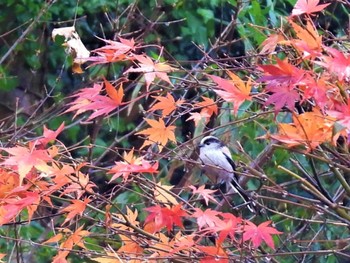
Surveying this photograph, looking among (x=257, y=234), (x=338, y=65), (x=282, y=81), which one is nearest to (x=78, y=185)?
(x=257, y=234)

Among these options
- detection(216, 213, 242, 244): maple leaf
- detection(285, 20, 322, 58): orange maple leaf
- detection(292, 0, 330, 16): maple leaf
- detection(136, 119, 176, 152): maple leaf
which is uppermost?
detection(285, 20, 322, 58): orange maple leaf

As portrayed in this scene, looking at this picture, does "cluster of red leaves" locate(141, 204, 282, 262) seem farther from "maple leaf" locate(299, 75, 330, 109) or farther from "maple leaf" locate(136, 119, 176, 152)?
"maple leaf" locate(299, 75, 330, 109)

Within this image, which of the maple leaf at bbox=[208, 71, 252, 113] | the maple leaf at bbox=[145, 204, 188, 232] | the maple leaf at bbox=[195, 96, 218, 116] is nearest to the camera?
the maple leaf at bbox=[208, 71, 252, 113]

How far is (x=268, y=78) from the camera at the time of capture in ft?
A: 5.42

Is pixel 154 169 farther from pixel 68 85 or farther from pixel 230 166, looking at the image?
pixel 68 85

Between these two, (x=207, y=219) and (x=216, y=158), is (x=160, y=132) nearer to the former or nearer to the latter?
(x=207, y=219)

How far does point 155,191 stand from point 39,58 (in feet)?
8.20

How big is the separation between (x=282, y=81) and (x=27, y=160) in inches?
22.9

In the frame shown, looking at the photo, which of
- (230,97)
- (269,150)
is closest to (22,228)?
(269,150)

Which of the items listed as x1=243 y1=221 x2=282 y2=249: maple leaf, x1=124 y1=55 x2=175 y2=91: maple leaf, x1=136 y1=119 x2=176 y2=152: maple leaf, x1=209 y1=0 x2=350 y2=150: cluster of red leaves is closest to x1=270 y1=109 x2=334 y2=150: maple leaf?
x1=209 y1=0 x2=350 y2=150: cluster of red leaves

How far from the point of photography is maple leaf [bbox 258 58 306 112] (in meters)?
1.65

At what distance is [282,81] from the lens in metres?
1.65

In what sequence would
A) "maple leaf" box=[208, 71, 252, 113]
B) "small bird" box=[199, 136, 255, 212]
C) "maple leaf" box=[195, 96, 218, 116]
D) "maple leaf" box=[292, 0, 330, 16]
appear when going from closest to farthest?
"maple leaf" box=[208, 71, 252, 113], "maple leaf" box=[292, 0, 330, 16], "maple leaf" box=[195, 96, 218, 116], "small bird" box=[199, 136, 255, 212]

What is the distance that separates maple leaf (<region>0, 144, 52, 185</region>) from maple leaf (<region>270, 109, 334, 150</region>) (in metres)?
0.52
